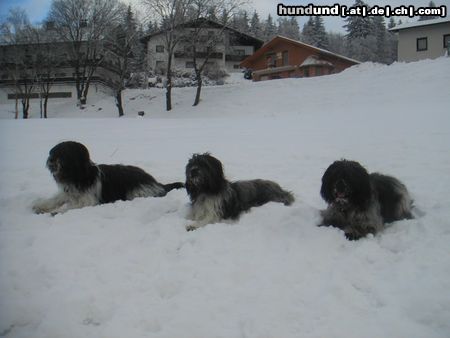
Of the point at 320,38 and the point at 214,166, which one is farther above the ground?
the point at 320,38

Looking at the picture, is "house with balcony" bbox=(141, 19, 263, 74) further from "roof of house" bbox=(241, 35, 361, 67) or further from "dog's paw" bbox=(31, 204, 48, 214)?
"dog's paw" bbox=(31, 204, 48, 214)

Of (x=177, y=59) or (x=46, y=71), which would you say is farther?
(x=177, y=59)

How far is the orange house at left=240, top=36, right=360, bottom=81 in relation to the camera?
43.1 metres

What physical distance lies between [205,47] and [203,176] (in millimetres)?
32036

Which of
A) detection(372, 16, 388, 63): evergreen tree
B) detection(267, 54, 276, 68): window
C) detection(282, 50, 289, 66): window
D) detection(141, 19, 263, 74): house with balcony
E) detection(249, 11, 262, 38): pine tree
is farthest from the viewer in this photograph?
detection(249, 11, 262, 38): pine tree

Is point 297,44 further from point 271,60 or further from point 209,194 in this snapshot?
point 209,194

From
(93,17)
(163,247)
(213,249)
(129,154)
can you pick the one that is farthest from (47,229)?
(93,17)

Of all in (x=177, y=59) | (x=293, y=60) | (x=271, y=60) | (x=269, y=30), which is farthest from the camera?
(x=269, y=30)

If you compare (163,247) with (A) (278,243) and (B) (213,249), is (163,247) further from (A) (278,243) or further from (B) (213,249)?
(A) (278,243)

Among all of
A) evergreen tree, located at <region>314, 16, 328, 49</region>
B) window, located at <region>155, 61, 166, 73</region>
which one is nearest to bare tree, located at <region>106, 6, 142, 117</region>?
window, located at <region>155, 61, 166, 73</region>

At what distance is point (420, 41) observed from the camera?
1355 inches

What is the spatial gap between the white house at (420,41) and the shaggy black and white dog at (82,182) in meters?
30.5

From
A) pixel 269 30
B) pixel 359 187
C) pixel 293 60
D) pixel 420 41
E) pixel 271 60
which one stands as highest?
pixel 269 30

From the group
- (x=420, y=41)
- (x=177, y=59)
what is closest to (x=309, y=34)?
(x=177, y=59)
